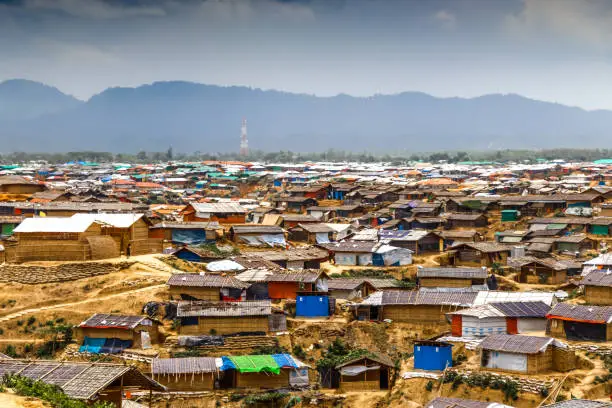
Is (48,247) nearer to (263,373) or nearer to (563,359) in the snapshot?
(263,373)

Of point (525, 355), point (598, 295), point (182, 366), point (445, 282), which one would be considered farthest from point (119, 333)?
point (598, 295)

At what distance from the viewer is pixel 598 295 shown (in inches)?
1246

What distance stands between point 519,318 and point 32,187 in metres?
43.6

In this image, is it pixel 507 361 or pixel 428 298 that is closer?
pixel 507 361

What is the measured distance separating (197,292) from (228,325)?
315cm

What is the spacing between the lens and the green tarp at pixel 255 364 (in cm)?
2720

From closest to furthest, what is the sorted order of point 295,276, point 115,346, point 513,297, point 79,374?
point 79,374, point 115,346, point 513,297, point 295,276

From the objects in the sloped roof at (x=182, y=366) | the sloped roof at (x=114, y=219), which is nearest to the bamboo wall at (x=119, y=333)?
the sloped roof at (x=182, y=366)

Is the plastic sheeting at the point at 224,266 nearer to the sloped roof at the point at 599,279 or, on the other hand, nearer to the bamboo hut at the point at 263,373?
the bamboo hut at the point at 263,373

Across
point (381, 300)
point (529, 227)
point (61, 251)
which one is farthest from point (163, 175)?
point (381, 300)

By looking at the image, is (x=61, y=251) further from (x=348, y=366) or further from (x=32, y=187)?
(x=32, y=187)

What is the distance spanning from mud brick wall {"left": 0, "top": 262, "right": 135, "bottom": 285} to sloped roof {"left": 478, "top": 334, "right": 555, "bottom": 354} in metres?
16.4

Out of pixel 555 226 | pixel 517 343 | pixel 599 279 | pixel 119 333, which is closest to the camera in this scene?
pixel 517 343

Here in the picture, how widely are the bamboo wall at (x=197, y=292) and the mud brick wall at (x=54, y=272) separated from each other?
12.6 feet
